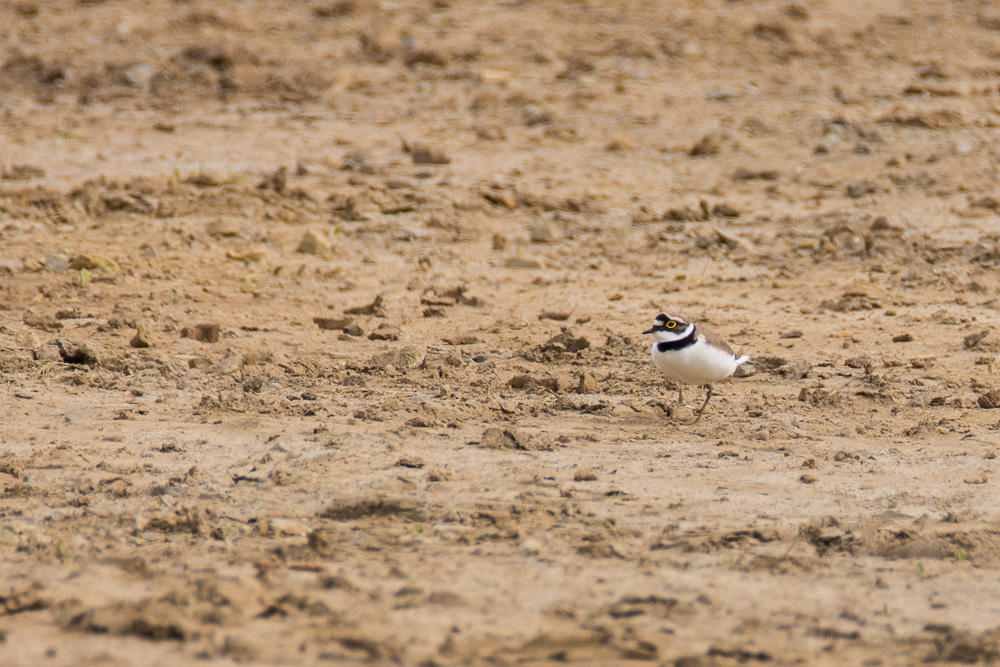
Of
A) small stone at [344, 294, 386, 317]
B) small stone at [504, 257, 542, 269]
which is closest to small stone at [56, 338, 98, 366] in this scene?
small stone at [344, 294, 386, 317]

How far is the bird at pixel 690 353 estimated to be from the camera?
19.1ft

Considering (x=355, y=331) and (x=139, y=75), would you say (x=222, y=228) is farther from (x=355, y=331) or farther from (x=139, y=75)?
(x=139, y=75)

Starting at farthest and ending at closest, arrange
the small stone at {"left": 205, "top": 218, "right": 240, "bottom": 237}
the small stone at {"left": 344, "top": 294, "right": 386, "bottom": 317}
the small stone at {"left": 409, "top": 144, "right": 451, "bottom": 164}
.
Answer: the small stone at {"left": 409, "top": 144, "right": 451, "bottom": 164}, the small stone at {"left": 205, "top": 218, "right": 240, "bottom": 237}, the small stone at {"left": 344, "top": 294, "right": 386, "bottom": 317}

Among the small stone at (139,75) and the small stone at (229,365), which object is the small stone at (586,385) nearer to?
the small stone at (229,365)

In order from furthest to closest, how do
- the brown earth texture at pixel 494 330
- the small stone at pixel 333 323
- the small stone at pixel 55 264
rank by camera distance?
1. the small stone at pixel 55 264
2. the small stone at pixel 333 323
3. the brown earth texture at pixel 494 330

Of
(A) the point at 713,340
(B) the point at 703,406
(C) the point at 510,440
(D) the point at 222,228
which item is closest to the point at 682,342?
(A) the point at 713,340

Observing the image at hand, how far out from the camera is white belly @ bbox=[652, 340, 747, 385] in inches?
229

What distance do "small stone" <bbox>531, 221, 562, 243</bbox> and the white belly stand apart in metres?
3.74

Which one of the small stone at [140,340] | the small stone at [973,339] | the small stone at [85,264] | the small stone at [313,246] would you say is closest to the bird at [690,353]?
the small stone at [973,339]

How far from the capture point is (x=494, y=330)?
24.6 feet

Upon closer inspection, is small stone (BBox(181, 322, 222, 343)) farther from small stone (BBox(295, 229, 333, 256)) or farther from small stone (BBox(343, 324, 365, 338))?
small stone (BBox(295, 229, 333, 256))

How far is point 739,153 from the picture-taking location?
11.7 m

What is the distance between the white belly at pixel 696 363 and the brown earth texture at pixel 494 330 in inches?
10.7

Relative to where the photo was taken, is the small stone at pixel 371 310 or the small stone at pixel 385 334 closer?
the small stone at pixel 385 334
